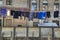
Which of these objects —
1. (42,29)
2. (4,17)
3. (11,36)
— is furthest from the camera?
(4,17)

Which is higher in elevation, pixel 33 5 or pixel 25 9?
pixel 33 5

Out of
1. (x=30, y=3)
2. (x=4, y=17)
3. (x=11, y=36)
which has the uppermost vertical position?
(x=30, y=3)

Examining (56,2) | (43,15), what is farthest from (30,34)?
(56,2)

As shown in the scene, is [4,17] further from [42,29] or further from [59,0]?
[59,0]

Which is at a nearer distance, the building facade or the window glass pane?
the building facade

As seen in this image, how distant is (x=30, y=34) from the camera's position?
59.7 feet

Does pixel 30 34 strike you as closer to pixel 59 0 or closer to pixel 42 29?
pixel 42 29

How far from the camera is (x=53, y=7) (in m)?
22.4

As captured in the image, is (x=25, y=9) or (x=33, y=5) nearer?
(x=25, y=9)

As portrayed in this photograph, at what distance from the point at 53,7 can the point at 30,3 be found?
2581 millimetres

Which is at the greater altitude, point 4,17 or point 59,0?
point 59,0

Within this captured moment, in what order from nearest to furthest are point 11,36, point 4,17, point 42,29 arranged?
point 11,36 → point 42,29 → point 4,17

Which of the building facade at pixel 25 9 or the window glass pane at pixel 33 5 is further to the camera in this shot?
the window glass pane at pixel 33 5

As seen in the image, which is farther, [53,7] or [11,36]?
[53,7]
